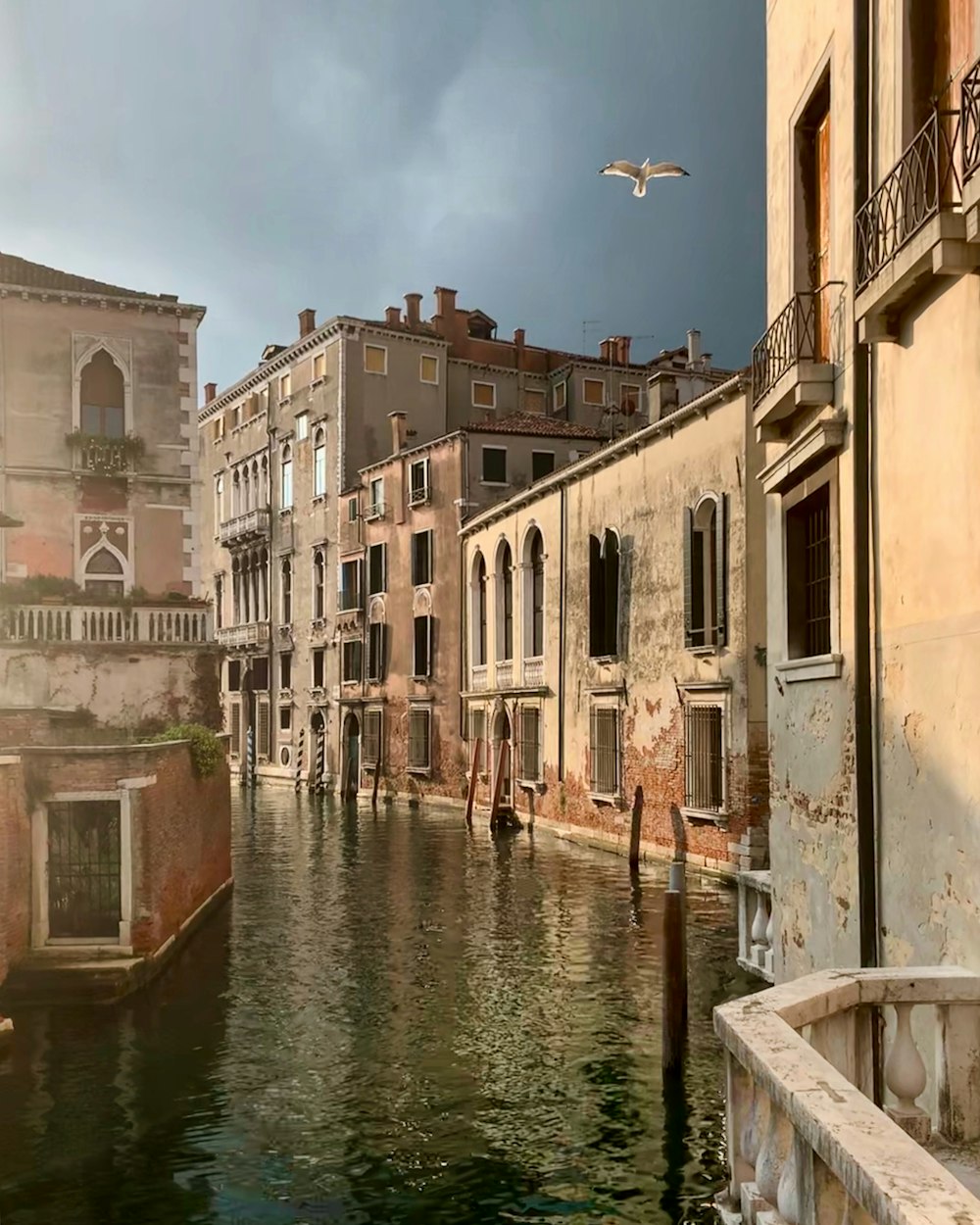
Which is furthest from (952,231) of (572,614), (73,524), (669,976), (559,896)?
(572,614)

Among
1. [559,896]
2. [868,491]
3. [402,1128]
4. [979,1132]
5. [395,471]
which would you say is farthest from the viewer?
[395,471]

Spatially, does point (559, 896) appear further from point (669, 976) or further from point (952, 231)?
point (952, 231)

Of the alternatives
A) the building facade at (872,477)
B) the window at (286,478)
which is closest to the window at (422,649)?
the window at (286,478)

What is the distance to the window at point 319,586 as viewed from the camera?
37.6 m

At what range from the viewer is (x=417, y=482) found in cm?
3198

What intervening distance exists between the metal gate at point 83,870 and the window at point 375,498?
73.9 ft

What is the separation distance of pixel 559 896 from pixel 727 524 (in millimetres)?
5635

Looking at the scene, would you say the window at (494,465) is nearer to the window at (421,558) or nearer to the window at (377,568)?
the window at (421,558)

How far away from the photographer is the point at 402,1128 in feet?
25.3

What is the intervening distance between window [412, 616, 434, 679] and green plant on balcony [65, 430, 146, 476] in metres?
14.7

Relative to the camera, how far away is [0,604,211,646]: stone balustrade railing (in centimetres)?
1568

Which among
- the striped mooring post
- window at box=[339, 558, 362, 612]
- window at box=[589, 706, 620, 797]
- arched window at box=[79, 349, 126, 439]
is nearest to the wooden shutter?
window at box=[589, 706, 620, 797]

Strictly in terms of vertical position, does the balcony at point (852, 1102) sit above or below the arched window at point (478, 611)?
below

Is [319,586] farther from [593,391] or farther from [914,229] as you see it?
[914,229]
